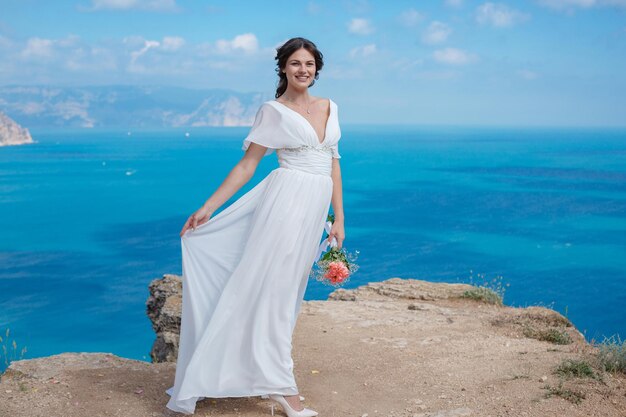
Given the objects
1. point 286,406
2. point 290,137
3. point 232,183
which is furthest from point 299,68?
point 286,406

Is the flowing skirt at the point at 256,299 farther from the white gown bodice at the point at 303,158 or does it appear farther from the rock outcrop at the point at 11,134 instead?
the rock outcrop at the point at 11,134

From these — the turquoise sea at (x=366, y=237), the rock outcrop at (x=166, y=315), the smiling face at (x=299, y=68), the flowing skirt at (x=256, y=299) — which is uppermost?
the smiling face at (x=299, y=68)

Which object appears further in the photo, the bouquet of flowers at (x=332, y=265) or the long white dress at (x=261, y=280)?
the bouquet of flowers at (x=332, y=265)

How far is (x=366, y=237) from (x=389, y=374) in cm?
3772

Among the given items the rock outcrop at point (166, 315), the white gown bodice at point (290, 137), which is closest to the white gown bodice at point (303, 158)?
the white gown bodice at point (290, 137)

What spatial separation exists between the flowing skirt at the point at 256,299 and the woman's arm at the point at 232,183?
10cm

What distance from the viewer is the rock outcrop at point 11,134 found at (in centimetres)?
13112

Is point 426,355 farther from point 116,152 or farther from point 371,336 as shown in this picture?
point 116,152

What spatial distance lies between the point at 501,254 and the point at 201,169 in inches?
2122

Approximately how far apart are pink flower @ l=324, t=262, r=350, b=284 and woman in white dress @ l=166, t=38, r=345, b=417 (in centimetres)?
39

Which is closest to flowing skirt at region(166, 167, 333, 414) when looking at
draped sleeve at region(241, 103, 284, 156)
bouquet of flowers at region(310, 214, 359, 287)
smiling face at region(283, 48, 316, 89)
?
draped sleeve at region(241, 103, 284, 156)

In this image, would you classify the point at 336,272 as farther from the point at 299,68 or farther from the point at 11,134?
the point at 11,134

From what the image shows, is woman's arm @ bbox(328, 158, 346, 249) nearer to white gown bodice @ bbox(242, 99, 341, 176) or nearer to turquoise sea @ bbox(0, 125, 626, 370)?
white gown bodice @ bbox(242, 99, 341, 176)

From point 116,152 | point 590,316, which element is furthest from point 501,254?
point 116,152
